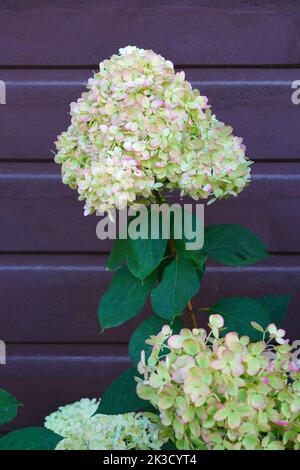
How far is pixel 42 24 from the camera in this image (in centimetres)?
168

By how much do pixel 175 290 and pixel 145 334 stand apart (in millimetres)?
117

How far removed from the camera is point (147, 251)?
1.14 metres

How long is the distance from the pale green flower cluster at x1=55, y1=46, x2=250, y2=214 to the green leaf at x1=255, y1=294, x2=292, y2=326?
1.11 feet

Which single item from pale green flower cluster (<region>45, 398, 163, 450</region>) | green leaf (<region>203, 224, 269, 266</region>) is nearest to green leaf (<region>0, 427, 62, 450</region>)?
pale green flower cluster (<region>45, 398, 163, 450</region>)

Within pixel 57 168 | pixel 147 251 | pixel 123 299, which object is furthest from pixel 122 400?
pixel 57 168

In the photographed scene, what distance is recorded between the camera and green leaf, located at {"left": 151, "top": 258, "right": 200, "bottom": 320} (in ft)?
3.82

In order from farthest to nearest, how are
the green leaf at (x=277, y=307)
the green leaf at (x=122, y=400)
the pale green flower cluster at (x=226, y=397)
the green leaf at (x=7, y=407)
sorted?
1. the green leaf at (x=277, y=307)
2. the green leaf at (x=122, y=400)
3. the green leaf at (x=7, y=407)
4. the pale green flower cluster at (x=226, y=397)

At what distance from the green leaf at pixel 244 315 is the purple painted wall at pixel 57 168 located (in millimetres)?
538

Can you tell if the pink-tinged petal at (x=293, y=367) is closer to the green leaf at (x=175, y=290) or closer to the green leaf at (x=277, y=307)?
the green leaf at (x=175, y=290)

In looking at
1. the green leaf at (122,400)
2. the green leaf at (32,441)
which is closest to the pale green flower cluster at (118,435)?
the green leaf at (122,400)

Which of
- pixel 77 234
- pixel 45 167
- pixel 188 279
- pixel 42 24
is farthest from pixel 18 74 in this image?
pixel 188 279

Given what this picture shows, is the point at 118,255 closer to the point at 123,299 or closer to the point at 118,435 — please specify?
the point at 123,299

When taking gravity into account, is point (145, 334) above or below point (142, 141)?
below

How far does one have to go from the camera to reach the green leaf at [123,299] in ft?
3.87
